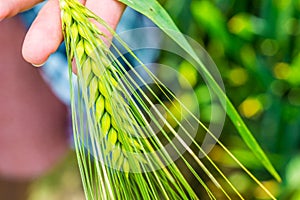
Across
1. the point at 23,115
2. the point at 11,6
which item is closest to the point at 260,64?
the point at 23,115

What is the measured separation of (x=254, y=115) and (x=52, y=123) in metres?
0.34

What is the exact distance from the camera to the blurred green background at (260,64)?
Result: 1033 millimetres

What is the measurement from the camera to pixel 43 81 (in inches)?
44.4

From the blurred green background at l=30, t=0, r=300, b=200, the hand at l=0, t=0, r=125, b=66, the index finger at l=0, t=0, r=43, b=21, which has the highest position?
the index finger at l=0, t=0, r=43, b=21

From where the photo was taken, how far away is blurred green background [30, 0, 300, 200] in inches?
40.7

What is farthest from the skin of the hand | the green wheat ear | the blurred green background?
the green wheat ear

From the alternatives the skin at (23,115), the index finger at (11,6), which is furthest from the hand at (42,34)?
the skin at (23,115)

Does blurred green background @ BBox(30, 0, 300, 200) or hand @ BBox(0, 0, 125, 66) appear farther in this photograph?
blurred green background @ BBox(30, 0, 300, 200)

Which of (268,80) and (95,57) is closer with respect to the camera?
(95,57)

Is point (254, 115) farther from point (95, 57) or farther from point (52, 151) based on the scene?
point (95, 57)

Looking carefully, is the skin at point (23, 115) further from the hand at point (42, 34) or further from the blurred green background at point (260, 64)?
the hand at point (42, 34)

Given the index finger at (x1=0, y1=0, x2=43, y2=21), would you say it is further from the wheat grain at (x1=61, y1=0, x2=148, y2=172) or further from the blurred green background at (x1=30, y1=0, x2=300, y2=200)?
the blurred green background at (x1=30, y1=0, x2=300, y2=200)

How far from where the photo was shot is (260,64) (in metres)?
1.07

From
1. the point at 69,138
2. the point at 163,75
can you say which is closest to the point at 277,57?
the point at 163,75
